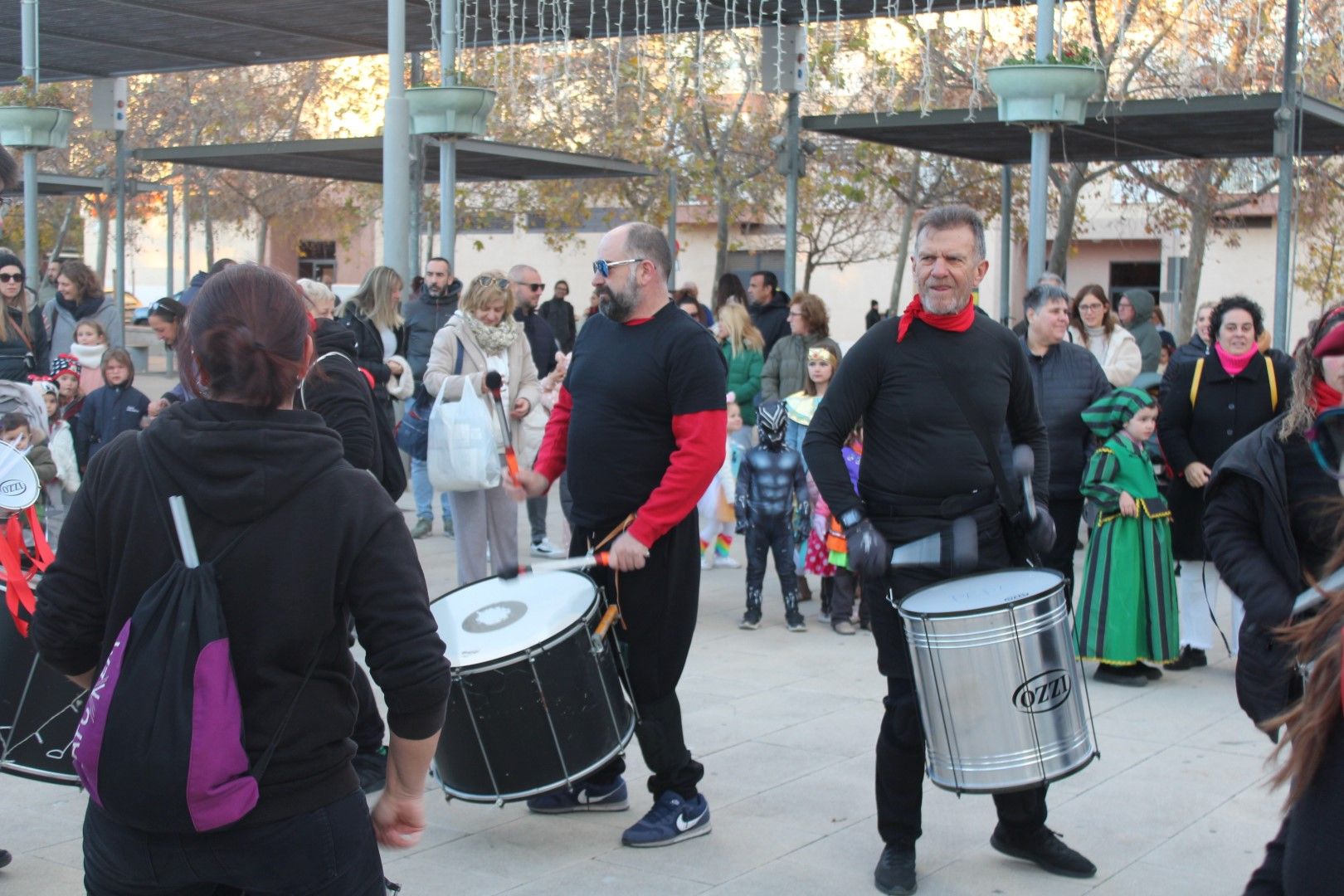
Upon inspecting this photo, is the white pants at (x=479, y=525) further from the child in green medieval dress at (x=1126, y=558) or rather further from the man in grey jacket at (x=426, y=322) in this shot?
the child in green medieval dress at (x=1126, y=558)

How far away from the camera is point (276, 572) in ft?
8.25

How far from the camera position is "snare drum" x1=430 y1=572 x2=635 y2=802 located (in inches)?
178

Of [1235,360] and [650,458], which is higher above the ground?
[1235,360]

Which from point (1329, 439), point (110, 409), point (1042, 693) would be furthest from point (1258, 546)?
point (110, 409)

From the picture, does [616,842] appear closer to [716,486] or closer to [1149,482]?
[1149,482]

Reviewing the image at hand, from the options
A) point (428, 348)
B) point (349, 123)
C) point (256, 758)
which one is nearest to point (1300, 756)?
point (256, 758)

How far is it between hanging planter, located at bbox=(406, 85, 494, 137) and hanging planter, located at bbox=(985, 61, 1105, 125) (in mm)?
3903

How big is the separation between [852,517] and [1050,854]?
1267 mm

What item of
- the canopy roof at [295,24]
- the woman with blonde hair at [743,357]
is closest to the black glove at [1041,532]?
the woman with blonde hair at [743,357]

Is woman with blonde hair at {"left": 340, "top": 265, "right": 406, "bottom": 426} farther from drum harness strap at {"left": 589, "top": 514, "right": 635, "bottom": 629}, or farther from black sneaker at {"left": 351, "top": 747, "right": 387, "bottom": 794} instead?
drum harness strap at {"left": 589, "top": 514, "right": 635, "bottom": 629}

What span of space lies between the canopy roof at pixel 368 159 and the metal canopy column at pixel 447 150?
0.26m

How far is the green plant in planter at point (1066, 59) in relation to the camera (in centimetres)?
970

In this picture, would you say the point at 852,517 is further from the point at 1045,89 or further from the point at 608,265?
the point at 1045,89

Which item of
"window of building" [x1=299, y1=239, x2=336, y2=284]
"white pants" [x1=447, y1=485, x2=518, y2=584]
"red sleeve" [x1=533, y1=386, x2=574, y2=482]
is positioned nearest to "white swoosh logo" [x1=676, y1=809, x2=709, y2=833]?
"red sleeve" [x1=533, y1=386, x2=574, y2=482]
